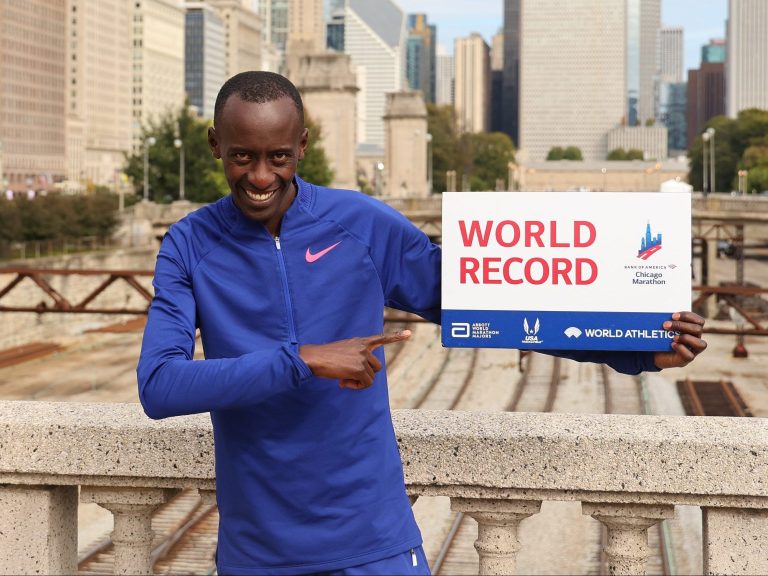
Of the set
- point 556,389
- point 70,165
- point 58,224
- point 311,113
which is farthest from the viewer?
point 70,165

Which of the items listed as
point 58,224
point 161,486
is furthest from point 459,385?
point 161,486

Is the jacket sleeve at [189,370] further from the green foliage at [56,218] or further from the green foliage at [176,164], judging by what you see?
the green foliage at [176,164]

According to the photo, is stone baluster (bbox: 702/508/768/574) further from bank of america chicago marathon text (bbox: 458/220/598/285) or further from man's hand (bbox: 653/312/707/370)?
bank of america chicago marathon text (bbox: 458/220/598/285)

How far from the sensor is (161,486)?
14.4ft

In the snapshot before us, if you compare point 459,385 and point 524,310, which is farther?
point 459,385

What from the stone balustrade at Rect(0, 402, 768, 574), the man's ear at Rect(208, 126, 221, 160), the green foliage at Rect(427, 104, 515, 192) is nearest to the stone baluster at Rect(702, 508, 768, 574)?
the stone balustrade at Rect(0, 402, 768, 574)

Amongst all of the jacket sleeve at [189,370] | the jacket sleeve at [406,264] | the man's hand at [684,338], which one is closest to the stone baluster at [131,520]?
the jacket sleeve at [406,264]

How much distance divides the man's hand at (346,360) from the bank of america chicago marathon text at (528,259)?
2.32ft

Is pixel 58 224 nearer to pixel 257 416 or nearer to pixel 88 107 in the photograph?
pixel 257 416

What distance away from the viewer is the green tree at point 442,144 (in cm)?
13888

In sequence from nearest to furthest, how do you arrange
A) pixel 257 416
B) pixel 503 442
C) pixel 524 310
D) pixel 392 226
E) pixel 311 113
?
1. pixel 257 416
2. pixel 392 226
3. pixel 524 310
4. pixel 503 442
5. pixel 311 113

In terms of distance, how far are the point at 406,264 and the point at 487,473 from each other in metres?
1.08

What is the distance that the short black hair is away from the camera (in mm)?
3119

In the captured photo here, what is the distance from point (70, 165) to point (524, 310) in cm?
18656
